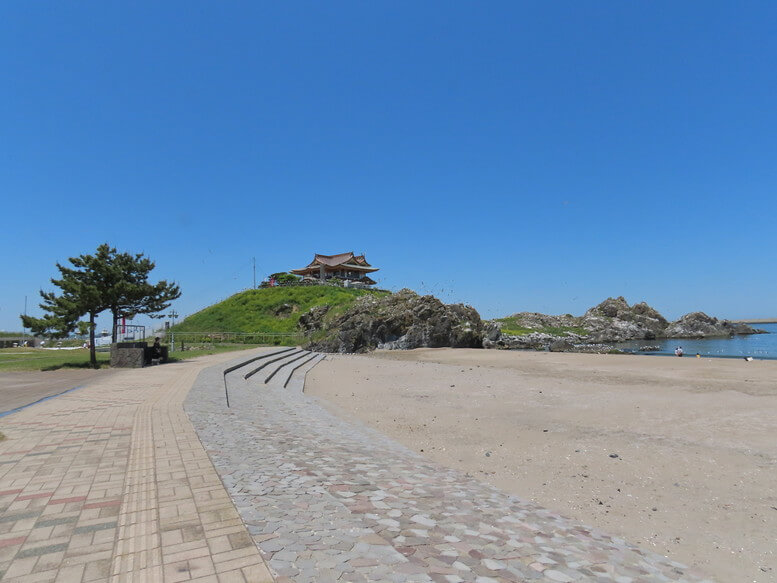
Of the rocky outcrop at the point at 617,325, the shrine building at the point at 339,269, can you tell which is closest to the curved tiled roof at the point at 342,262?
the shrine building at the point at 339,269

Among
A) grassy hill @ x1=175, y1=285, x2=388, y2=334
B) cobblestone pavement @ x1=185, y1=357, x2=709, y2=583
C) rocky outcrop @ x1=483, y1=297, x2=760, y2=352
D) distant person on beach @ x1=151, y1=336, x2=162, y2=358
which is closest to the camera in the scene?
cobblestone pavement @ x1=185, y1=357, x2=709, y2=583

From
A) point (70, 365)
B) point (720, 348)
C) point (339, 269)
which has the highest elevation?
point (339, 269)

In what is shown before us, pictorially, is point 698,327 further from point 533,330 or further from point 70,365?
point 70,365

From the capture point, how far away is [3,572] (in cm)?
316

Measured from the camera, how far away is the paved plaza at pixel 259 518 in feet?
10.7

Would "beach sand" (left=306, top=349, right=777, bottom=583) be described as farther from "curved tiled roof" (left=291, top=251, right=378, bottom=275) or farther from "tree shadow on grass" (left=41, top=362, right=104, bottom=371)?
"curved tiled roof" (left=291, top=251, right=378, bottom=275)

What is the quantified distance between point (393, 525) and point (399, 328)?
3766 centimetres

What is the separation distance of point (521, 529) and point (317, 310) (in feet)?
150

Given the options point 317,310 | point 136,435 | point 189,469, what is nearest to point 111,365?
point 136,435

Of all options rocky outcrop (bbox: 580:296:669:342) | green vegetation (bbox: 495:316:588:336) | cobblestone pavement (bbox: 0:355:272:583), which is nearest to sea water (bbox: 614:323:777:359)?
rocky outcrop (bbox: 580:296:669:342)

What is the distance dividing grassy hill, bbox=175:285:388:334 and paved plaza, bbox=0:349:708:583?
42.0 metres

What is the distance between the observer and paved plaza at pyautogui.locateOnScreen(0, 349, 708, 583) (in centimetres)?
327

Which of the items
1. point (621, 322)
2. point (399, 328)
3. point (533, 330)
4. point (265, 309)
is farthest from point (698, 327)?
point (265, 309)

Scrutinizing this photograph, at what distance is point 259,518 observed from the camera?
403 centimetres
